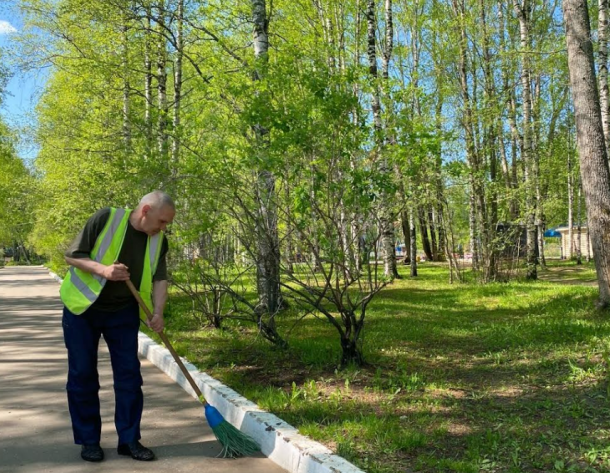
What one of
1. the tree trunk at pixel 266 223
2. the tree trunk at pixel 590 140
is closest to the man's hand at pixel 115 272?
the tree trunk at pixel 266 223

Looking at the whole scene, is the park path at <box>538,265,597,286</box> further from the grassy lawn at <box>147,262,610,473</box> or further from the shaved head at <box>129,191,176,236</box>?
the shaved head at <box>129,191,176,236</box>

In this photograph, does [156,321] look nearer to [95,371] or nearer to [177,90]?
[95,371]

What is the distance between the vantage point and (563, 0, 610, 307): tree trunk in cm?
811

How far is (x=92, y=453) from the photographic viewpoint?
3.74 meters

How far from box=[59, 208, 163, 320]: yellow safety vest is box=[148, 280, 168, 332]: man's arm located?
0.09 m

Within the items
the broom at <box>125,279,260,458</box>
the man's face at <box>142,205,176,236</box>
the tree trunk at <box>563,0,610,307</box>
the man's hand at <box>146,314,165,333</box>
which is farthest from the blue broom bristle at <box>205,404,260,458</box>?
the tree trunk at <box>563,0,610,307</box>

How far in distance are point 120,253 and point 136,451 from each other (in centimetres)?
129

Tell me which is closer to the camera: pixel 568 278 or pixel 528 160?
pixel 528 160

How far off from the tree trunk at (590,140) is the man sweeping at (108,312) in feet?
21.4

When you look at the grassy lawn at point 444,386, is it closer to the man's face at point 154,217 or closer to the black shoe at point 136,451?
the black shoe at point 136,451

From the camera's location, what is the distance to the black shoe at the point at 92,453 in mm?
3725

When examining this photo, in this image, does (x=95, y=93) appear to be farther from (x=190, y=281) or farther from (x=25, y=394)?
(x=25, y=394)

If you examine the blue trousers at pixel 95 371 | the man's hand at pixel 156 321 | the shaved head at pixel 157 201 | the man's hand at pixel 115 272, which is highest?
the shaved head at pixel 157 201

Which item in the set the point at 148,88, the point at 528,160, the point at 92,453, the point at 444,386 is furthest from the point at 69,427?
the point at 528,160
